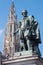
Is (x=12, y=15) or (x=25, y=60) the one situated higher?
(x=12, y=15)

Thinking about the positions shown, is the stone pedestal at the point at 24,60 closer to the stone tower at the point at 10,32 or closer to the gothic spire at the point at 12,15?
the stone tower at the point at 10,32

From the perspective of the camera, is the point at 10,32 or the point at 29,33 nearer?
the point at 29,33

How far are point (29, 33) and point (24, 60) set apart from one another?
4.10 feet

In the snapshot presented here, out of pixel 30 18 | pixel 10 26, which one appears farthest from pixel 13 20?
pixel 30 18

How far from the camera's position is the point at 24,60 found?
977cm

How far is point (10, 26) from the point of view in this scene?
301 ft

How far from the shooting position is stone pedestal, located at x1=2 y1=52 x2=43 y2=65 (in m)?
9.63

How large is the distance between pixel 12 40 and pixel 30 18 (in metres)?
77.2

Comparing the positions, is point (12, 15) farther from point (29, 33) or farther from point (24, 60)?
point (24, 60)

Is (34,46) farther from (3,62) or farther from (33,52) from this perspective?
(3,62)

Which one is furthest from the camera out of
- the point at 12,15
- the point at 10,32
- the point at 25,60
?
the point at 12,15

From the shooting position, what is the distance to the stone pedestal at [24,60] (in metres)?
9.63

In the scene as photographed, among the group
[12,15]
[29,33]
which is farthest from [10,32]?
[29,33]

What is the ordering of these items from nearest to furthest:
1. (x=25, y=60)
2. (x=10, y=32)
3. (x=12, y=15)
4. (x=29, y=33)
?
1. (x=25, y=60)
2. (x=29, y=33)
3. (x=10, y=32)
4. (x=12, y=15)
